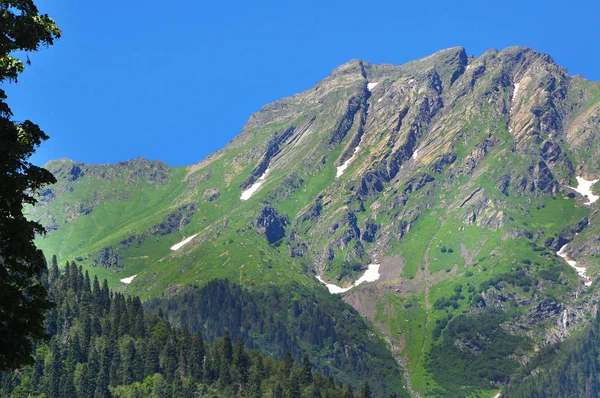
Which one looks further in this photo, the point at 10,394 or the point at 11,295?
the point at 10,394

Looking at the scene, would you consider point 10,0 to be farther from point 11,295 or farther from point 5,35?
point 11,295

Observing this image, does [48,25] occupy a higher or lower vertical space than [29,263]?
higher

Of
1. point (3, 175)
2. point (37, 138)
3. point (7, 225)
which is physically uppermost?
point (37, 138)

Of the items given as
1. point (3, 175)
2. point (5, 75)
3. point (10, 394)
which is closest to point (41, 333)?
point (3, 175)

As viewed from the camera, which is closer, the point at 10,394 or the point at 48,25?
the point at 48,25

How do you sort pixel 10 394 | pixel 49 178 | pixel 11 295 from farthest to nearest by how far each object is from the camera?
pixel 10 394 → pixel 49 178 → pixel 11 295

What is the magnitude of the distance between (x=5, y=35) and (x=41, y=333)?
14376 mm

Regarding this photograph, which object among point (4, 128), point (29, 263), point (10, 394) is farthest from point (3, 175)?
point (10, 394)

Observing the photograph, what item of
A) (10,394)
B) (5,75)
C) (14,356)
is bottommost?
(14,356)

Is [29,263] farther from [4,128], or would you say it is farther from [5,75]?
[5,75]

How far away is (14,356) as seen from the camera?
34.6 m

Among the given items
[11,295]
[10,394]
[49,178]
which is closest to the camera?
[11,295]

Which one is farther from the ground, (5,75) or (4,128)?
(5,75)

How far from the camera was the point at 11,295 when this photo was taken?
3425 cm
